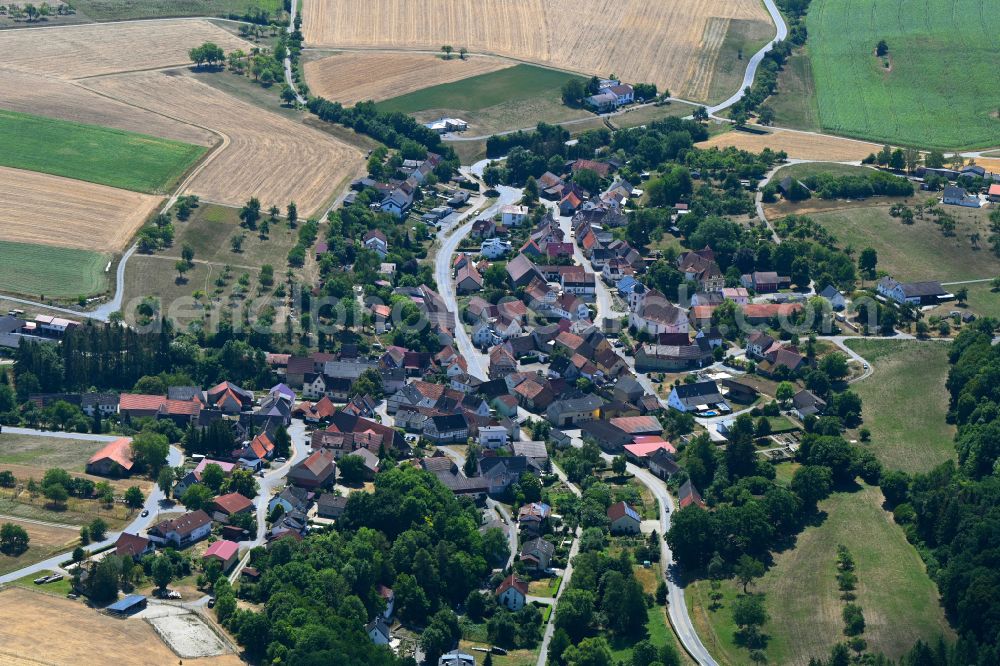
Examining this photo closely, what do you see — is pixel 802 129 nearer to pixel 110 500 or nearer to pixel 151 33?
pixel 151 33

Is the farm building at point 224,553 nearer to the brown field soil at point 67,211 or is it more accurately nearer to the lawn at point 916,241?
the brown field soil at point 67,211

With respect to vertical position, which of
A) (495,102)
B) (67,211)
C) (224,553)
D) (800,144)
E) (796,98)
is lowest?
(224,553)

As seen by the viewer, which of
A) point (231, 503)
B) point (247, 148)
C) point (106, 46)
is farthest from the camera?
point (106, 46)

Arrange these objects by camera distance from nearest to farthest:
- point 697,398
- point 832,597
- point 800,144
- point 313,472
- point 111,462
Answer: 1. point 832,597
2. point 111,462
3. point 313,472
4. point 697,398
5. point 800,144

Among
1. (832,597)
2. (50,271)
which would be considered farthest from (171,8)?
(832,597)

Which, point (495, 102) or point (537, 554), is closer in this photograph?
point (537, 554)

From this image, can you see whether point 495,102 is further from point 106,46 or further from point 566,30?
point 106,46

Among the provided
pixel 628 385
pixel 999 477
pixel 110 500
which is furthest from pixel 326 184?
pixel 999 477
